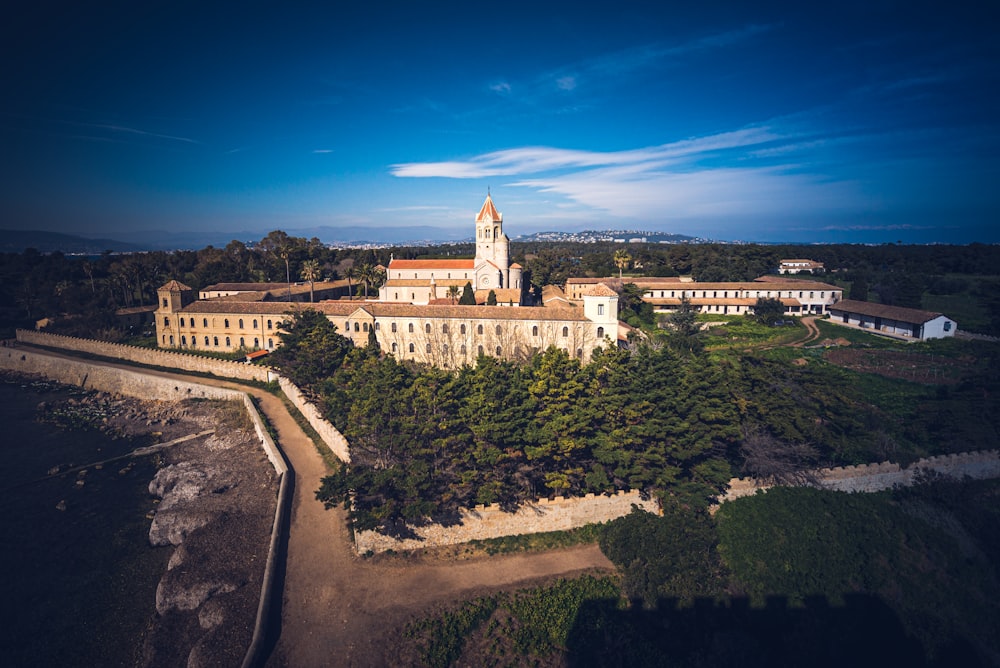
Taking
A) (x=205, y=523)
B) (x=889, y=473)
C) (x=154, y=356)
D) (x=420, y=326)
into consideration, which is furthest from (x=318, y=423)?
(x=889, y=473)

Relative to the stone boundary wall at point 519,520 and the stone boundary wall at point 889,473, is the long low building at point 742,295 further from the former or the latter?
the stone boundary wall at point 519,520

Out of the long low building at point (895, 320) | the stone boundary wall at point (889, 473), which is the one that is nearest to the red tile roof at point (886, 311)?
the long low building at point (895, 320)

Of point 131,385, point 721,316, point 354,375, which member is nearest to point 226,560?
point 354,375

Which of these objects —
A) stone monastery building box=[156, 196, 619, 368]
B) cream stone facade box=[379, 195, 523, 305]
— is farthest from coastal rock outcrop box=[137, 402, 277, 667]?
cream stone facade box=[379, 195, 523, 305]

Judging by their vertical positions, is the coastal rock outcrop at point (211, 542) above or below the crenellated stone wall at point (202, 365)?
below

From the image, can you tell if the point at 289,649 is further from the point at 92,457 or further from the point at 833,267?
the point at 833,267

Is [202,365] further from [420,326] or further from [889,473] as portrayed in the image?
[889,473]
